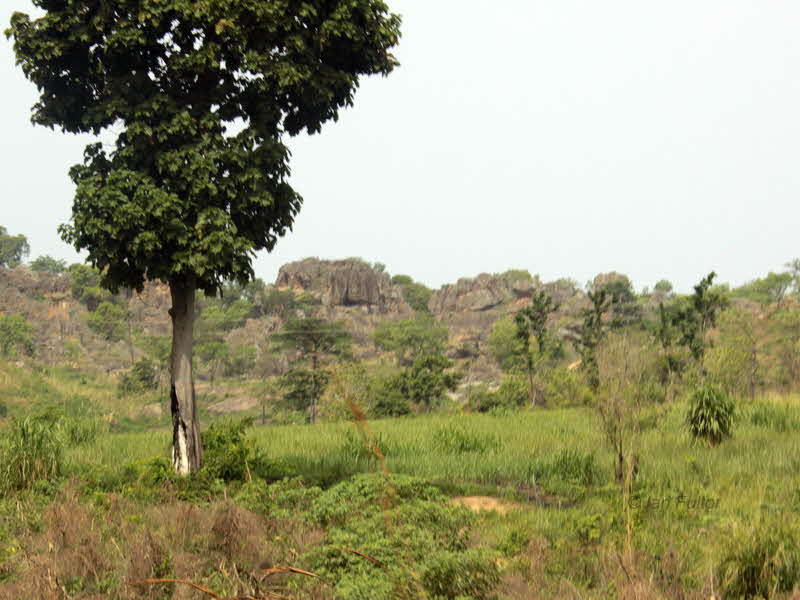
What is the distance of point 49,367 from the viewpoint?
71.4 m

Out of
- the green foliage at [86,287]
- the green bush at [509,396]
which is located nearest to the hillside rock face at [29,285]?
the green foliage at [86,287]

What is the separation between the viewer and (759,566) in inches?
195

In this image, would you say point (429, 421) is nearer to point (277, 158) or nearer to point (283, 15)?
point (277, 158)

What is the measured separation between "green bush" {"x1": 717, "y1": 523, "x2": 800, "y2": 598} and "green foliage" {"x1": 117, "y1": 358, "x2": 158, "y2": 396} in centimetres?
6397

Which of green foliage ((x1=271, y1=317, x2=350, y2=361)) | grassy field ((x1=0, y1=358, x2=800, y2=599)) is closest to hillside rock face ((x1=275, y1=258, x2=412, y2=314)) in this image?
green foliage ((x1=271, y1=317, x2=350, y2=361))

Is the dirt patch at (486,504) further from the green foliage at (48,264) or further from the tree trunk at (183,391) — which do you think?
the green foliage at (48,264)

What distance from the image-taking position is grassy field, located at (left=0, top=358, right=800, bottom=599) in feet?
15.8

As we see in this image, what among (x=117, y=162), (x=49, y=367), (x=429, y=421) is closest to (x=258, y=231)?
(x=117, y=162)

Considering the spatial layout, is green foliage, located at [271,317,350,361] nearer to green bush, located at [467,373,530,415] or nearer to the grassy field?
green bush, located at [467,373,530,415]

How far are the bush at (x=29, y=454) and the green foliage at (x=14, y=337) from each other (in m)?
69.1

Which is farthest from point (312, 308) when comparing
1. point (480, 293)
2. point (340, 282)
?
point (480, 293)

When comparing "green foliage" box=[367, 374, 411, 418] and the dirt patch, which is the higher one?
the dirt patch

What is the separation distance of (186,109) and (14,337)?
73539 mm

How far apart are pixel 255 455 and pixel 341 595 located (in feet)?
22.8
